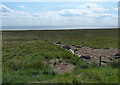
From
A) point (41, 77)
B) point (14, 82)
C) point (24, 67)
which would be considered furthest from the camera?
point (24, 67)

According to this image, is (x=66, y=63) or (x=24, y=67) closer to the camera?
(x=24, y=67)

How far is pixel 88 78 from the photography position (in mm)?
7605

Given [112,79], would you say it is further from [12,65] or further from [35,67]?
[12,65]

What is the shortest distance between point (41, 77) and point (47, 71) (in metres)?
1.57

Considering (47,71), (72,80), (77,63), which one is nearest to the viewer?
(72,80)

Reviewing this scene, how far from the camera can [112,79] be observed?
748 cm

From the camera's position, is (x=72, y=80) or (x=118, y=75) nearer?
(x=72, y=80)

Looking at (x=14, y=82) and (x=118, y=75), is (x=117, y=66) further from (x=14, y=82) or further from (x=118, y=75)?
(x=14, y=82)

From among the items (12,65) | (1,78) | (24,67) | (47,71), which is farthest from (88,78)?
(12,65)

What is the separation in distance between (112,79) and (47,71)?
4.05 metres

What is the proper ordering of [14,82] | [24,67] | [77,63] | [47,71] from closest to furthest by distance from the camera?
[14,82] < [47,71] < [24,67] < [77,63]

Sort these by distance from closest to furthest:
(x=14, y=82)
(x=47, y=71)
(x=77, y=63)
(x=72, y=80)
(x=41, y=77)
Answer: (x=72, y=80) → (x=14, y=82) → (x=41, y=77) → (x=47, y=71) → (x=77, y=63)

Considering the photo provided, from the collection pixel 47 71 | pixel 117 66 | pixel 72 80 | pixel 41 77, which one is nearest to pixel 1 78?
pixel 41 77

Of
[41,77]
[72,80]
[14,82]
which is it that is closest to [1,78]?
[14,82]
